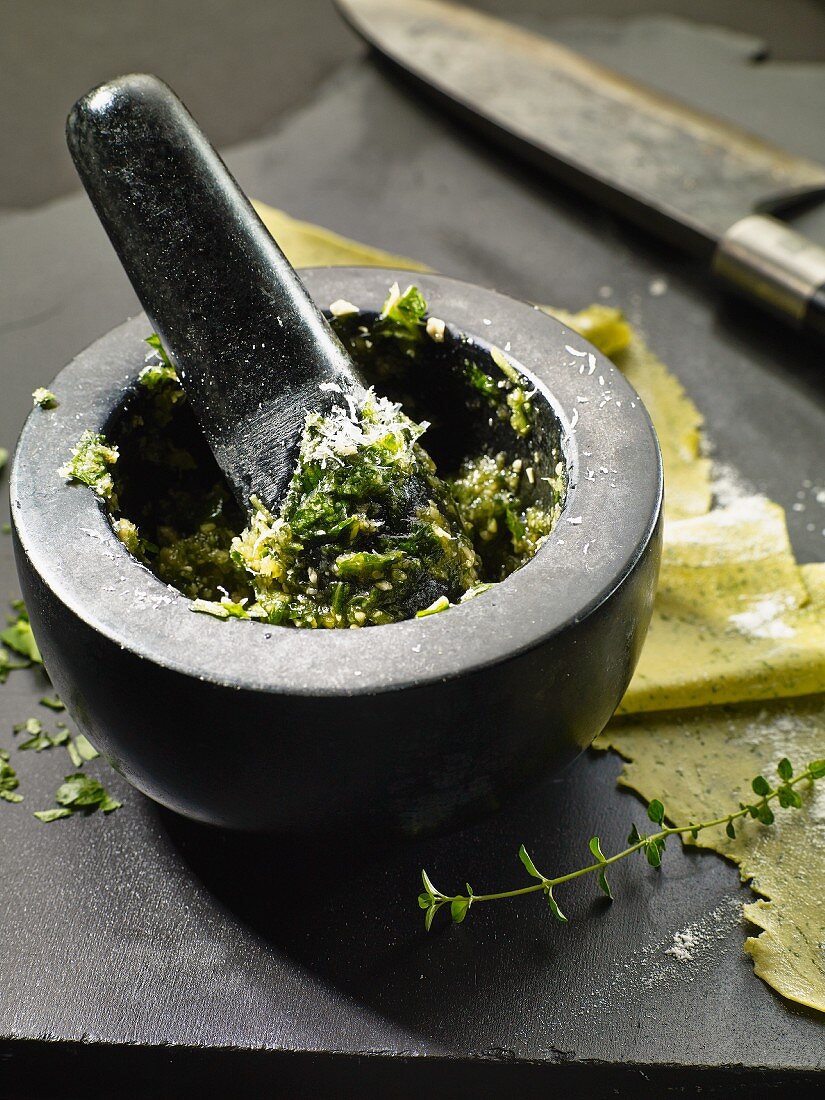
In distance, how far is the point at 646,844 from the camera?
129 cm

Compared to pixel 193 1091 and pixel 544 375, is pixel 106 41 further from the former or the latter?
pixel 193 1091

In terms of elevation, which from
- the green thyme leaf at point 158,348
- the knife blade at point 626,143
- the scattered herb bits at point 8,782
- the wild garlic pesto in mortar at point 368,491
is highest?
the green thyme leaf at point 158,348

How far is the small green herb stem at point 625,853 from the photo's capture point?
1.25m

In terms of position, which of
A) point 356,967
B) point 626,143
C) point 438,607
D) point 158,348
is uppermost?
point 158,348

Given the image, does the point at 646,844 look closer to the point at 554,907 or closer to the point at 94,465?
the point at 554,907

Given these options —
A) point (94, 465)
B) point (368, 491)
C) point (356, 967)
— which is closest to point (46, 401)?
point (94, 465)

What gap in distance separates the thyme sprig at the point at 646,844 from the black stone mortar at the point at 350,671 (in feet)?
0.37

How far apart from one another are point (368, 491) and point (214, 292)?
0.27 m

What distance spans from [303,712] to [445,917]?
0.36 m

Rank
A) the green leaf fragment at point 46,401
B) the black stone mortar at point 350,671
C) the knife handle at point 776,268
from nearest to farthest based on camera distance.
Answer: the black stone mortar at point 350,671 → the green leaf fragment at point 46,401 → the knife handle at point 776,268

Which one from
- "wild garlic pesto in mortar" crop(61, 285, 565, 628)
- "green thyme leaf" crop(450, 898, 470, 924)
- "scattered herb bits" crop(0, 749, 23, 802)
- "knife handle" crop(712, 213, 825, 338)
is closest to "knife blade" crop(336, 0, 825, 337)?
"knife handle" crop(712, 213, 825, 338)

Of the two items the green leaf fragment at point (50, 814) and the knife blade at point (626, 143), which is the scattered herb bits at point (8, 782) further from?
the knife blade at point (626, 143)

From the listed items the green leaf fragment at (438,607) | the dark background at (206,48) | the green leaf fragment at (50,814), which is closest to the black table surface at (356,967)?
the green leaf fragment at (50,814)

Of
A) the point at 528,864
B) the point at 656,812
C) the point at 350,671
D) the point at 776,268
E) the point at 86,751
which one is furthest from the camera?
the point at 776,268
